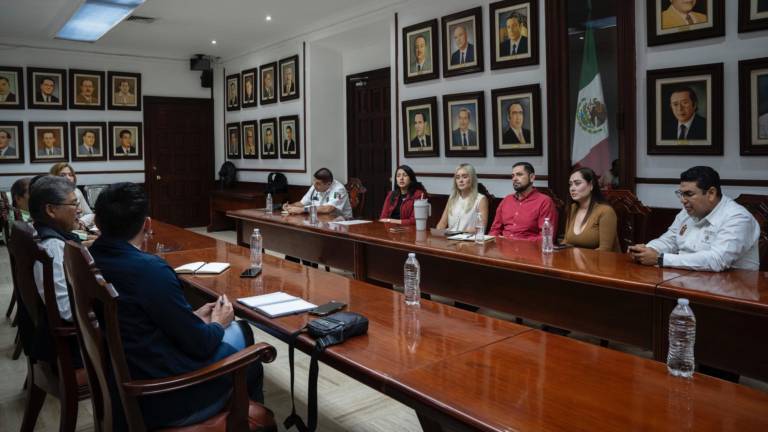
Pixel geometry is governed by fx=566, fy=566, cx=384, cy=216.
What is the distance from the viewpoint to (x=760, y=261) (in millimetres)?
2979

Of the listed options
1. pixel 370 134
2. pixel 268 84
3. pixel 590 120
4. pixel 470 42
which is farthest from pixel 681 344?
pixel 268 84

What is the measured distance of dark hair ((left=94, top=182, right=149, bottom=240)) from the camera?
1723 mm

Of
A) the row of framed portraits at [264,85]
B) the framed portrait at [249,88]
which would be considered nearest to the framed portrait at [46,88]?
the row of framed portraits at [264,85]

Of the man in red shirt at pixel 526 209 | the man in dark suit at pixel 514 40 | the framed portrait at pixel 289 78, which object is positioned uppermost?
the framed portrait at pixel 289 78

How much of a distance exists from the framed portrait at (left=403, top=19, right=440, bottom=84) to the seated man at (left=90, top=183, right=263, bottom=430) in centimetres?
488

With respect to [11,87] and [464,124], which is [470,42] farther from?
[11,87]

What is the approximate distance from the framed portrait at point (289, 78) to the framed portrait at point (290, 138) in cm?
33

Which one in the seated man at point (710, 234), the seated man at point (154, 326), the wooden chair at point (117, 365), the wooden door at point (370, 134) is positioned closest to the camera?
the wooden chair at point (117, 365)

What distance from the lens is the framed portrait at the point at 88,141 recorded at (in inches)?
357

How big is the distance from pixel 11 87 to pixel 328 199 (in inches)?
232

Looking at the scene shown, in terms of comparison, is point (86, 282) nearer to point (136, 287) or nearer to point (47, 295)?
point (136, 287)

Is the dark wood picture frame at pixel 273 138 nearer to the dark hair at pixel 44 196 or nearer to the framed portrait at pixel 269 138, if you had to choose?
the framed portrait at pixel 269 138

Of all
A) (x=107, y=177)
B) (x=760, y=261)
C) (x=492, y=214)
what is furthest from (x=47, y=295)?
(x=107, y=177)

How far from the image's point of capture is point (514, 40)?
536cm
